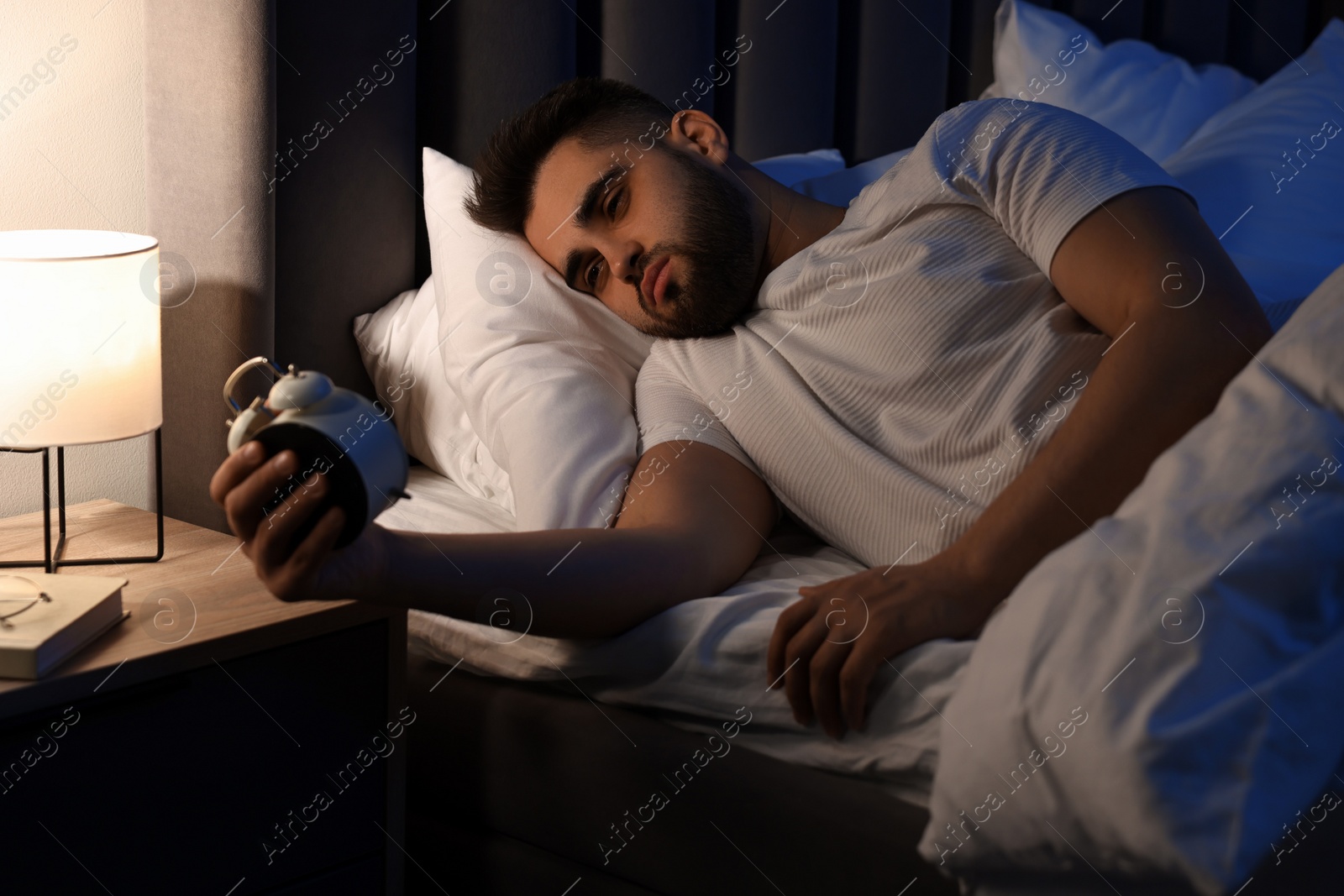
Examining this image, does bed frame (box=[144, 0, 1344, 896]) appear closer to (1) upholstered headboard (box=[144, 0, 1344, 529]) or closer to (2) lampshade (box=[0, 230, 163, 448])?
(1) upholstered headboard (box=[144, 0, 1344, 529])

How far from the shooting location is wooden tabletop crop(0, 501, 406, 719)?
2.67 feet

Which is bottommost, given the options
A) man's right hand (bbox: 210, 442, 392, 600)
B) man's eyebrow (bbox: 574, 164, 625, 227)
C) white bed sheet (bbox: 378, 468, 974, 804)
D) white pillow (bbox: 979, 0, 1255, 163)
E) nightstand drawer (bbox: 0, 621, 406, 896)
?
nightstand drawer (bbox: 0, 621, 406, 896)

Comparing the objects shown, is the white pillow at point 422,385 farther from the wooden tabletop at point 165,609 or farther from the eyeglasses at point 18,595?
the eyeglasses at point 18,595

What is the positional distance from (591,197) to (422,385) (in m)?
0.35

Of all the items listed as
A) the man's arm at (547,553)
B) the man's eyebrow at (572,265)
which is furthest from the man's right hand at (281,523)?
the man's eyebrow at (572,265)

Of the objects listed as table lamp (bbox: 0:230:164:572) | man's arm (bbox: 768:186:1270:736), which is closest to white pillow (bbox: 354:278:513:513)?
table lamp (bbox: 0:230:164:572)

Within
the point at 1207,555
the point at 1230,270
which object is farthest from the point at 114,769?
the point at 1230,270

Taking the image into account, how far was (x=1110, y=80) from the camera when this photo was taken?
184 centimetres

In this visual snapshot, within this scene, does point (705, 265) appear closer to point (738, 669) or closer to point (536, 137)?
point (536, 137)

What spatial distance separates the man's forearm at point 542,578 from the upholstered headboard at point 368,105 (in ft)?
1.69

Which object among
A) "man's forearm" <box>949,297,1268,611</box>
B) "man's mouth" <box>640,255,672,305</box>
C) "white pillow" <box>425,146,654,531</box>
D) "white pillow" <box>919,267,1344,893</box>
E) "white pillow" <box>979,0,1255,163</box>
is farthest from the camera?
"white pillow" <box>979,0,1255,163</box>

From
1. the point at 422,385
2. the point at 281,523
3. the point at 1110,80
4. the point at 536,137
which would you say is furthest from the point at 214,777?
the point at 1110,80

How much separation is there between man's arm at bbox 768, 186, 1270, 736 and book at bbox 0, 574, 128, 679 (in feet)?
1.86

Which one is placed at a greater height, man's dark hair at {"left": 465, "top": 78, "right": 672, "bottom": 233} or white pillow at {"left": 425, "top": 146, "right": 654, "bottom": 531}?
man's dark hair at {"left": 465, "top": 78, "right": 672, "bottom": 233}
